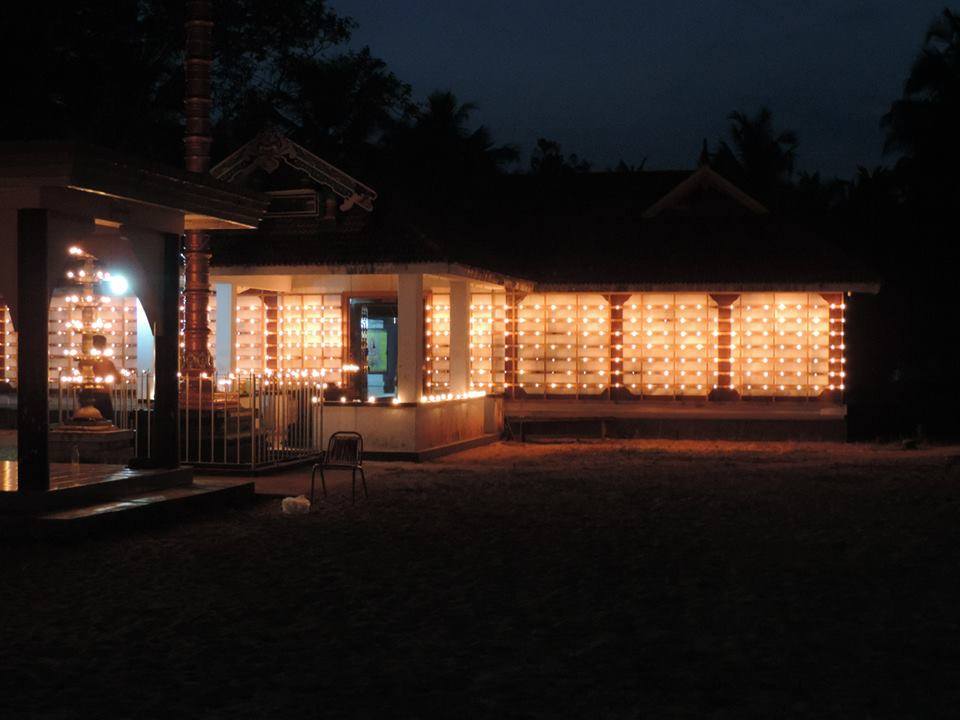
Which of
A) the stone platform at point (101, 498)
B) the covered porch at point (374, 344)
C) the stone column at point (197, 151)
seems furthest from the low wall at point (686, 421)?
the stone platform at point (101, 498)

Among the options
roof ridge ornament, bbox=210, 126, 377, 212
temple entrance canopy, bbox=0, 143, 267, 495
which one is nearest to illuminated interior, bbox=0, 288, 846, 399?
roof ridge ornament, bbox=210, 126, 377, 212

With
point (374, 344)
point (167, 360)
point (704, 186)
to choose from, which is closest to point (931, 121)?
point (704, 186)

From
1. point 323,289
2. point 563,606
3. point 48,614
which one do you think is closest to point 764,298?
point 323,289

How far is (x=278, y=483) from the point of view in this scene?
14602 millimetres

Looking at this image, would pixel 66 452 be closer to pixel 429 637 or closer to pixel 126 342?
pixel 429 637

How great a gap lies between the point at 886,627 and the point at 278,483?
345 inches

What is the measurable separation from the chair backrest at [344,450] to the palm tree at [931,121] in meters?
23.6

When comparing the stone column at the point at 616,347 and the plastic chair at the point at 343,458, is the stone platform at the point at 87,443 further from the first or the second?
the stone column at the point at 616,347

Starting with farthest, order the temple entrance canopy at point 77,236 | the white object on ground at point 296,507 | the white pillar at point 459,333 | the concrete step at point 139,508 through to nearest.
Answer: the white pillar at point 459,333, the white object on ground at point 296,507, the temple entrance canopy at point 77,236, the concrete step at point 139,508

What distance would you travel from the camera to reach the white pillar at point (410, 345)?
59.9 ft

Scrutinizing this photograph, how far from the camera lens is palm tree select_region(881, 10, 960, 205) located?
3250cm

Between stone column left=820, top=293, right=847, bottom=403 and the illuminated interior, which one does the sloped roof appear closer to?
the illuminated interior

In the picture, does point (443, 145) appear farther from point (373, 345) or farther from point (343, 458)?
point (343, 458)

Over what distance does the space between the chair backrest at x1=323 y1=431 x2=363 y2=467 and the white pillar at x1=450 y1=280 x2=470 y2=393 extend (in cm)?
629
